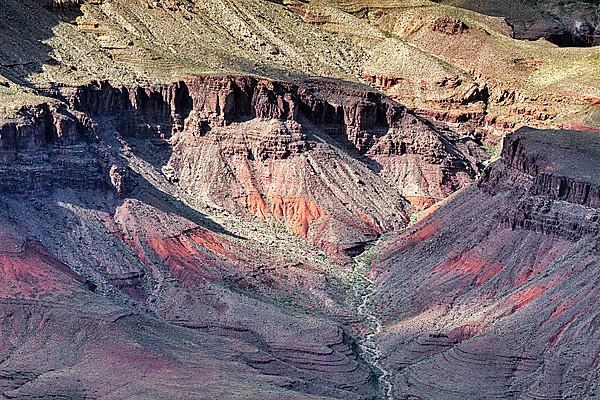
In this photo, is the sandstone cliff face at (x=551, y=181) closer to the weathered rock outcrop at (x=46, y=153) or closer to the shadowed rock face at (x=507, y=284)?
the shadowed rock face at (x=507, y=284)

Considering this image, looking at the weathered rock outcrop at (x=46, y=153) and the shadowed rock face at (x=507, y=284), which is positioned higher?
the weathered rock outcrop at (x=46, y=153)

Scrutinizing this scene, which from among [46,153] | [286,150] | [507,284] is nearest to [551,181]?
[507,284]

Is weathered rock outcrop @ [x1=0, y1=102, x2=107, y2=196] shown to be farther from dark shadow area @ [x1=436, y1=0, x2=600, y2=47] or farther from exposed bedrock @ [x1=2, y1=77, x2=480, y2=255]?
dark shadow area @ [x1=436, y1=0, x2=600, y2=47]

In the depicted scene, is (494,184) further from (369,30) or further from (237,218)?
(369,30)

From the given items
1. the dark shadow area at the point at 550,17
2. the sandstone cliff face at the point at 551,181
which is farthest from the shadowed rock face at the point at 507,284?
the dark shadow area at the point at 550,17

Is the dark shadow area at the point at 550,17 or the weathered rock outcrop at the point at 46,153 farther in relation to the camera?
the dark shadow area at the point at 550,17

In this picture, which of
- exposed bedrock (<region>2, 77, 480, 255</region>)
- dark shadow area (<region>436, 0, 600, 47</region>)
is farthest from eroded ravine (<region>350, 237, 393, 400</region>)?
dark shadow area (<region>436, 0, 600, 47</region>)

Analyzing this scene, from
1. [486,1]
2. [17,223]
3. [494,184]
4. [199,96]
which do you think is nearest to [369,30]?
[486,1]
